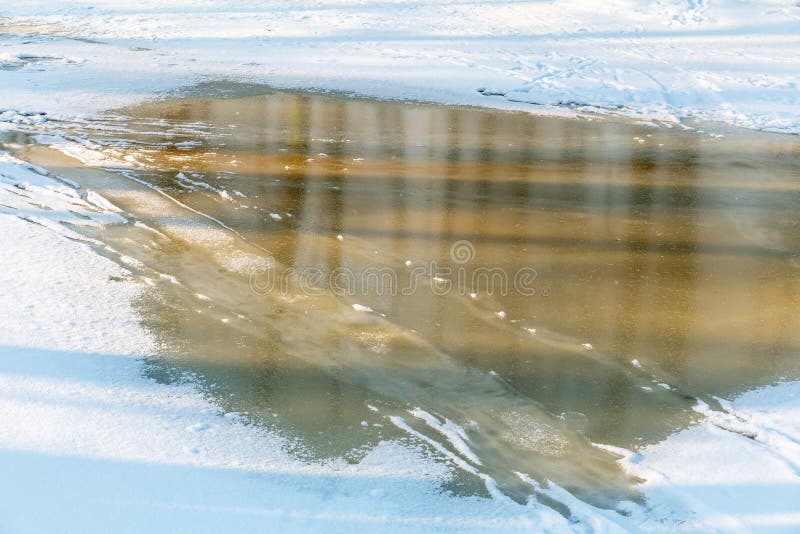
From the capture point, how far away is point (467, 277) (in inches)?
242

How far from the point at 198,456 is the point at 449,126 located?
23.4 feet

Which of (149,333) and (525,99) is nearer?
(149,333)

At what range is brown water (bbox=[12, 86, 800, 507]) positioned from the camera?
4.43 m

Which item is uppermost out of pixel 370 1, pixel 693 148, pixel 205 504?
pixel 370 1

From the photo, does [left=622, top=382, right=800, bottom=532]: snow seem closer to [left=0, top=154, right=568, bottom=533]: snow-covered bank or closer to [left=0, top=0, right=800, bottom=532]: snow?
[left=0, top=0, right=800, bottom=532]: snow

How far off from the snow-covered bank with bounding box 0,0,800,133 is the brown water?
80.2 inches

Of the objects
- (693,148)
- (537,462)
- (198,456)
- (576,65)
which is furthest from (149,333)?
(576,65)

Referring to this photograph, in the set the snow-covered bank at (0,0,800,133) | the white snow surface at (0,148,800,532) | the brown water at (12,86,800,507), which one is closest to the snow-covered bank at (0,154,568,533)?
the white snow surface at (0,148,800,532)

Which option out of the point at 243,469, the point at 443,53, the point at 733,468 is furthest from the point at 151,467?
the point at 443,53

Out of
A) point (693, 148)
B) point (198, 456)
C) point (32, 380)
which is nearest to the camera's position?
point (198, 456)

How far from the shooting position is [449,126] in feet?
34.3

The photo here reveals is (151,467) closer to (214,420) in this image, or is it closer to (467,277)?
(214,420)

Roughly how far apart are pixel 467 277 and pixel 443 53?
8.82 meters

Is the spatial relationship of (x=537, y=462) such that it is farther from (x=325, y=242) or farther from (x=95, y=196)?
(x=95, y=196)
